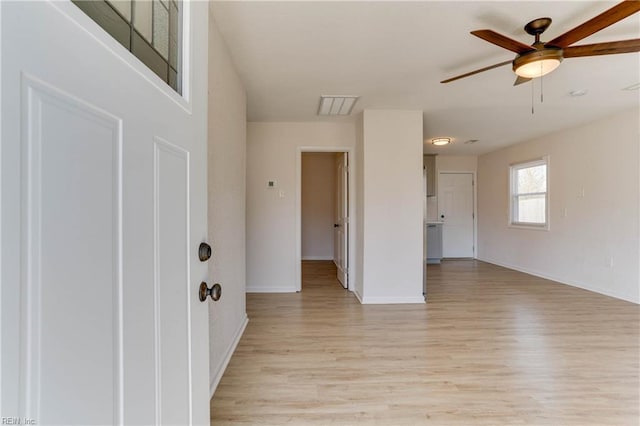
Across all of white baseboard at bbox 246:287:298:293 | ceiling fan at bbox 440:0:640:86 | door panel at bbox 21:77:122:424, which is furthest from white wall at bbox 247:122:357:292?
door panel at bbox 21:77:122:424

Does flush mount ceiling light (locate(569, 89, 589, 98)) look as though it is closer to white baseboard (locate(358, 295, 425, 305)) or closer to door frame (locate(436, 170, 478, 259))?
white baseboard (locate(358, 295, 425, 305))

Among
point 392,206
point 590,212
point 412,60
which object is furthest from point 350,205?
point 590,212

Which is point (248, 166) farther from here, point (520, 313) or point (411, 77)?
point (520, 313)

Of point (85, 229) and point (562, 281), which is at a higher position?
point (85, 229)

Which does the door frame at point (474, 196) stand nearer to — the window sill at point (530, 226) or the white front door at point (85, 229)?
the window sill at point (530, 226)

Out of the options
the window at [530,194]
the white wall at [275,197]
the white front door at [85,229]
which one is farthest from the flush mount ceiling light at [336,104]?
the window at [530,194]

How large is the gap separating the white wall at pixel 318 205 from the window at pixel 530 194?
3592mm

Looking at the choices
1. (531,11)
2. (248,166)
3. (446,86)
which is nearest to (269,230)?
(248,166)

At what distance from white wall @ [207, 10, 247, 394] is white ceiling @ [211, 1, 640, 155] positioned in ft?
0.82

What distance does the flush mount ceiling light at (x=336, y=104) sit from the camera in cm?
334

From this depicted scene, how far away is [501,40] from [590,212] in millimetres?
3752

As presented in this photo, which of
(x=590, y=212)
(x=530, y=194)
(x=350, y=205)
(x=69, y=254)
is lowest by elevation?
(x=69, y=254)

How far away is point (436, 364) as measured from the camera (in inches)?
88.2

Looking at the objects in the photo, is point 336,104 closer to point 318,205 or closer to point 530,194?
point 318,205
